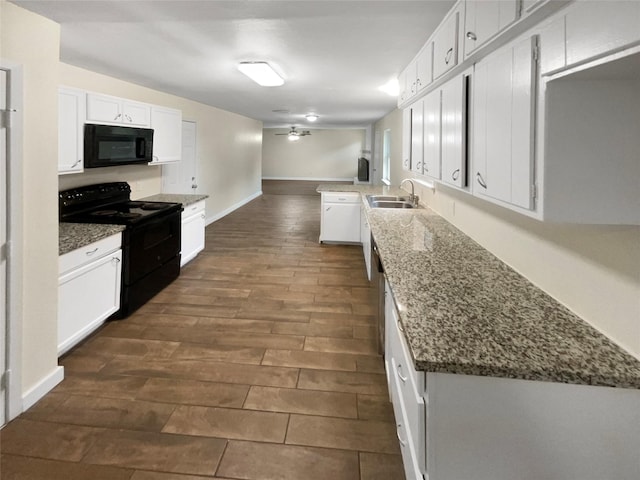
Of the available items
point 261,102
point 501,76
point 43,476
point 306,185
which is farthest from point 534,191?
point 306,185

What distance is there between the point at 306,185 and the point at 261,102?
8.74 meters

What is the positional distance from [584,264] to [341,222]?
4764 millimetres

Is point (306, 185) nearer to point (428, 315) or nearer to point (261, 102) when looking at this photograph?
point (261, 102)

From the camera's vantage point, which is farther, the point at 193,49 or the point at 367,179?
the point at 367,179

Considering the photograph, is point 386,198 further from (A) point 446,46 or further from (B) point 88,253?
(B) point 88,253

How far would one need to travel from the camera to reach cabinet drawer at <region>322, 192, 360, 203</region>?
19.9 feet

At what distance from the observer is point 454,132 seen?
216 cm

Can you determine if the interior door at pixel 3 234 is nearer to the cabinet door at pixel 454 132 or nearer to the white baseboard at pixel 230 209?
the cabinet door at pixel 454 132

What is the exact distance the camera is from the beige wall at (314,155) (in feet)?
54.5

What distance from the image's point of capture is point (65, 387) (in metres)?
2.57

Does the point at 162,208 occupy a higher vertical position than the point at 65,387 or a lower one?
higher

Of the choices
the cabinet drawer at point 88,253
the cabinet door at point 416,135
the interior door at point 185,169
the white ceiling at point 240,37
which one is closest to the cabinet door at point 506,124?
the white ceiling at point 240,37

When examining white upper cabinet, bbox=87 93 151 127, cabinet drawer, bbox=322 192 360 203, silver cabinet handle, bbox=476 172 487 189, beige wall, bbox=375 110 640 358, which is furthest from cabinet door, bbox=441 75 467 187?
cabinet drawer, bbox=322 192 360 203

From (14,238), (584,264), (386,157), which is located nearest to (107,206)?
(14,238)
